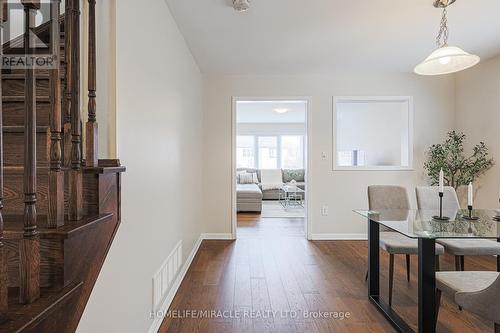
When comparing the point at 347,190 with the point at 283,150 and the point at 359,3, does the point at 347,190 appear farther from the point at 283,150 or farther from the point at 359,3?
the point at 283,150

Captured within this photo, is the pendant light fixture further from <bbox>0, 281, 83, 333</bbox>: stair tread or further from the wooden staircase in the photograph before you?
<bbox>0, 281, 83, 333</bbox>: stair tread

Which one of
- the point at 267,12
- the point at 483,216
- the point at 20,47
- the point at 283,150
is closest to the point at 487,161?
the point at 483,216

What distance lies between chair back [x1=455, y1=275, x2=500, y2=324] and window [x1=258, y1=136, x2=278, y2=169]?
8.10 m

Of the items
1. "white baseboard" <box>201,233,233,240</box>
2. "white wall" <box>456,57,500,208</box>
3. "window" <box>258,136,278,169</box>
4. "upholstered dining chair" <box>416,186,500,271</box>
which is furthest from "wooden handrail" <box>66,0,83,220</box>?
"window" <box>258,136,278,169</box>

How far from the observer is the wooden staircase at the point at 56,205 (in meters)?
0.77

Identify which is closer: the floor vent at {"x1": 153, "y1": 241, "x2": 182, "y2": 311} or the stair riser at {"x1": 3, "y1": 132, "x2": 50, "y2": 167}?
the stair riser at {"x1": 3, "y1": 132, "x2": 50, "y2": 167}

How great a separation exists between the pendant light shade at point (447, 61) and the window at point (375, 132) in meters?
2.05

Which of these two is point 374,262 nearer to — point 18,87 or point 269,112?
point 18,87

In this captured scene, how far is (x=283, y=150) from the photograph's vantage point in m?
9.50

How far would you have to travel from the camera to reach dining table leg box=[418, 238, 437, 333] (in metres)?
1.74

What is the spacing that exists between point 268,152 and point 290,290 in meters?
7.10

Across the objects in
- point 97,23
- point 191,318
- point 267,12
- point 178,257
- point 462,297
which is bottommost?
point 191,318

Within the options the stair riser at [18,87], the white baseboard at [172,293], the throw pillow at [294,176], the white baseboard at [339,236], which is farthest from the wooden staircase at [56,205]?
the throw pillow at [294,176]

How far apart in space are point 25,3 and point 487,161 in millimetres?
4630
